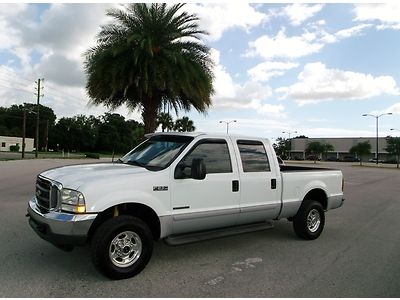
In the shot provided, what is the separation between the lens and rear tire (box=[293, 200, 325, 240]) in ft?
23.1

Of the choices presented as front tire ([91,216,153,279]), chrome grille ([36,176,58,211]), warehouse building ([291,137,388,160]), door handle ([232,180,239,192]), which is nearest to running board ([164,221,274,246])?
front tire ([91,216,153,279])

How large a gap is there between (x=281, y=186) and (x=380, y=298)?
2.66 metres

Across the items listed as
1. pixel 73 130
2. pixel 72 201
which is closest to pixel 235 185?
pixel 72 201

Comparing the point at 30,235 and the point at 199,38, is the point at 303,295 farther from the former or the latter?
the point at 199,38

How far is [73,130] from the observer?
113500mm

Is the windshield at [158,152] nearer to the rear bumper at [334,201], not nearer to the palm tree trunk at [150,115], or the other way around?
the rear bumper at [334,201]

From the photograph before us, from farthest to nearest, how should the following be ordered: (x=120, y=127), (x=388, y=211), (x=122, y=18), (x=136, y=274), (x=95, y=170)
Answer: (x=120, y=127) < (x=122, y=18) < (x=388, y=211) < (x=95, y=170) < (x=136, y=274)

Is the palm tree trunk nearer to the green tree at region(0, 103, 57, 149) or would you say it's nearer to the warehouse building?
the warehouse building

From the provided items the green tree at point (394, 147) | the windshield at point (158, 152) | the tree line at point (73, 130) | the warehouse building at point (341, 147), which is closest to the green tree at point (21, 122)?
the tree line at point (73, 130)

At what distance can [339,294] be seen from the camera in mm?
4461

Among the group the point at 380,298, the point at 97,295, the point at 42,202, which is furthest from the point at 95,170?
the point at 380,298

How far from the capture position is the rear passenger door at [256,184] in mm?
6146

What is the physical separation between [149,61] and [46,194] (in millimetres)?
7808

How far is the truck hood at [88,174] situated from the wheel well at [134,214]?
1.36 ft
